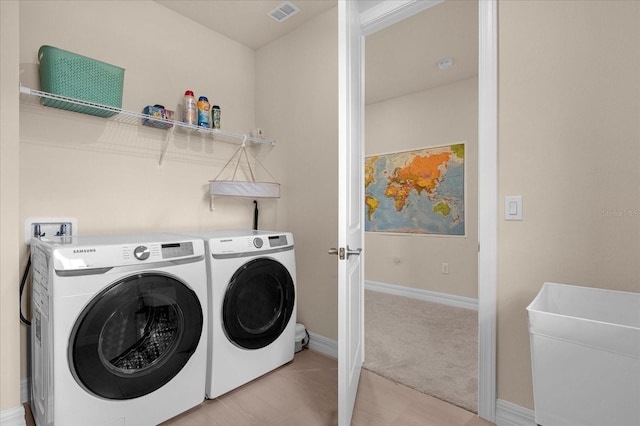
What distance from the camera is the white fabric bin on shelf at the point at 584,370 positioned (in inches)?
35.2

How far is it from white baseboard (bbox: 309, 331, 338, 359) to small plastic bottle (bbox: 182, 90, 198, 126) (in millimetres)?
1802

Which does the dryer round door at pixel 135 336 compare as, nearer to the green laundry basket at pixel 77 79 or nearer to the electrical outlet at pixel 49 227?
the electrical outlet at pixel 49 227

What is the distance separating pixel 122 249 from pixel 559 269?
1944 millimetres

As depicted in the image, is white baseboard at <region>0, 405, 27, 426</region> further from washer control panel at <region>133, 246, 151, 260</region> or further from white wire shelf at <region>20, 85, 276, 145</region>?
white wire shelf at <region>20, 85, 276, 145</region>

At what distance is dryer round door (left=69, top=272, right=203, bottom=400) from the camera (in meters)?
1.34

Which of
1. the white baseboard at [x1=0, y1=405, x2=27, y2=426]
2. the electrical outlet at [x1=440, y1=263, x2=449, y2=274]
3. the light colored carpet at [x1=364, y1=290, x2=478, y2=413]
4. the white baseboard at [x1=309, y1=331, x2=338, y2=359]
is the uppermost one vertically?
the electrical outlet at [x1=440, y1=263, x2=449, y2=274]

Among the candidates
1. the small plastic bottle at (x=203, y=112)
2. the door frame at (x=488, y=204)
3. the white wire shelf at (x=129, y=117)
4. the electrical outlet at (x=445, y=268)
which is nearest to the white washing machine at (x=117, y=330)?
the white wire shelf at (x=129, y=117)

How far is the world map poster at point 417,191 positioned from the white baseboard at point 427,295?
698mm

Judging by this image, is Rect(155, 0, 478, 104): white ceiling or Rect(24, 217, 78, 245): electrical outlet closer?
Rect(24, 217, 78, 245): electrical outlet

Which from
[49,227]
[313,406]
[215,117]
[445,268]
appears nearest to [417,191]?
[445,268]

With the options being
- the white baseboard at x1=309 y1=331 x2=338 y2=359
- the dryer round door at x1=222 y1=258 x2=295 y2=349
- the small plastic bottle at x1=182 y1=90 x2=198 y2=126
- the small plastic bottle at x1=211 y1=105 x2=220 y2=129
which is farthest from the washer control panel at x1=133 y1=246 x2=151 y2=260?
the white baseboard at x1=309 y1=331 x2=338 y2=359

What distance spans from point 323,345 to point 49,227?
6.17ft

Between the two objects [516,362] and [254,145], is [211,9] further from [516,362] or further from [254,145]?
[516,362]

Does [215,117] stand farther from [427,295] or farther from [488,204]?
[427,295]
